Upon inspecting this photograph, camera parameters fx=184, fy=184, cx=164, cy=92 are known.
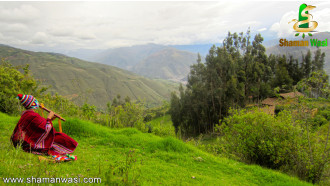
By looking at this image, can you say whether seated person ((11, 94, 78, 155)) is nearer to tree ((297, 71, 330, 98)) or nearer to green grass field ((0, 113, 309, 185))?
green grass field ((0, 113, 309, 185))

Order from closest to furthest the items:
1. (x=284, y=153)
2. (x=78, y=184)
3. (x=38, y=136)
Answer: (x=78, y=184) → (x=38, y=136) → (x=284, y=153)

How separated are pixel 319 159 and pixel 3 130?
1454cm

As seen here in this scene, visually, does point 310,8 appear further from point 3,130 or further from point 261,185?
point 3,130

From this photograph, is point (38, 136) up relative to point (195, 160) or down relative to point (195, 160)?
up

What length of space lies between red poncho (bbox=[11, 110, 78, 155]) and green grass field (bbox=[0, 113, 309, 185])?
0.39 metres

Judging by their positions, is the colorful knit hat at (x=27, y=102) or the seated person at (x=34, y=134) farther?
the colorful knit hat at (x=27, y=102)

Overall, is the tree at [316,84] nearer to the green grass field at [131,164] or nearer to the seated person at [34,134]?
the green grass field at [131,164]

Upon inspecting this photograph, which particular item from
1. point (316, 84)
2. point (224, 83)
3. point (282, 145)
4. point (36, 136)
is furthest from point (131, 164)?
point (224, 83)

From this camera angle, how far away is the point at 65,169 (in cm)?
512

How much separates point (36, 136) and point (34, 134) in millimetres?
98

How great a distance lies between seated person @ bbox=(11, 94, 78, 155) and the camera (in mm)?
5781

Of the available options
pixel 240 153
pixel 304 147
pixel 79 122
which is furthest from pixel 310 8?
pixel 79 122

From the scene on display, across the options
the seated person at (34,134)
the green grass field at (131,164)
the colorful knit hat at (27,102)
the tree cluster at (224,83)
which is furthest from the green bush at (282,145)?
the tree cluster at (224,83)

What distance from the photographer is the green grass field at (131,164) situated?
14.2 ft
